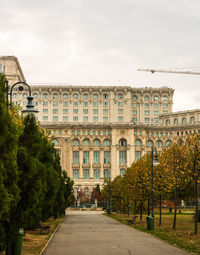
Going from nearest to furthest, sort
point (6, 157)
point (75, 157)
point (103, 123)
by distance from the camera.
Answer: point (6, 157)
point (75, 157)
point (103, 123)

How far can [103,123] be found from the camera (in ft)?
499

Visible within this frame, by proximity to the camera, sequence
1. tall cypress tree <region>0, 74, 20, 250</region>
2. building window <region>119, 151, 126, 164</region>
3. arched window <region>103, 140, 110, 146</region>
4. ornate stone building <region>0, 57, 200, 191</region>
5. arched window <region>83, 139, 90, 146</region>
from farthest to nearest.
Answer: arched window <region>103, 140, 110, 146</region>
arched window <region>83, 139, 90, 146</region>
building window <region>119, 151, 126, 164</region>
ornate stone building <region>0, 57, 200, 191</region>
tall cypress tree <region>0, 74, 20, 250</region>

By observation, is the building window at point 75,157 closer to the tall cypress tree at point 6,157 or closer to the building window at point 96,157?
the building window at point 96,157

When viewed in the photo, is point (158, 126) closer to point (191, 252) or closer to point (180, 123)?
point (180, 123)

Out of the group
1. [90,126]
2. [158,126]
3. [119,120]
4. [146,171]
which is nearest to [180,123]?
[158,126]

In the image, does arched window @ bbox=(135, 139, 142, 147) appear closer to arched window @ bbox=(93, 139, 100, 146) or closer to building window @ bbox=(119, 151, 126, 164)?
building window @ bbox=(119, 151, 126, 164)

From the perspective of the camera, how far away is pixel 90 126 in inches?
5891

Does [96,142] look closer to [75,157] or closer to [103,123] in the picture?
[103,123]

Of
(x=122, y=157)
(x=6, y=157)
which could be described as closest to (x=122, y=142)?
(x=122, y=157)

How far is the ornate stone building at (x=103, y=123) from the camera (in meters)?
148

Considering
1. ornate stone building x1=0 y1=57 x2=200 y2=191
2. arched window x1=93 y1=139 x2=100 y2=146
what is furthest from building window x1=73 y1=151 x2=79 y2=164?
arched window x1=93 y1=139 x2=100 y2=146

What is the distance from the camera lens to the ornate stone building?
148m

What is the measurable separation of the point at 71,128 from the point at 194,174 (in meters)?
116

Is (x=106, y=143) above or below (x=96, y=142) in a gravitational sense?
below
